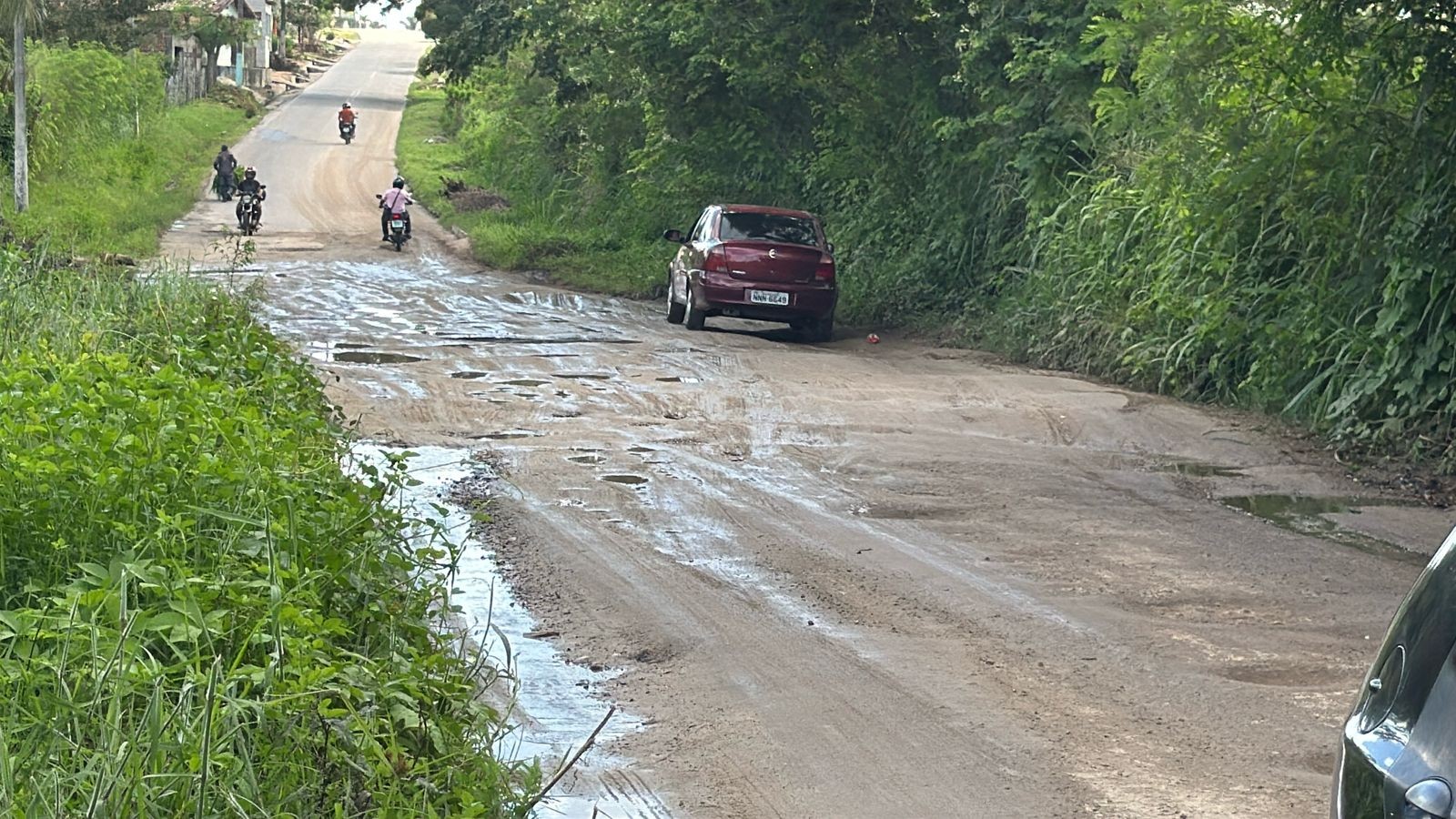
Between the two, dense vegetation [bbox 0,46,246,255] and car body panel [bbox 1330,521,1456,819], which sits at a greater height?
car body panel [bbox 1330,521,1456,819]

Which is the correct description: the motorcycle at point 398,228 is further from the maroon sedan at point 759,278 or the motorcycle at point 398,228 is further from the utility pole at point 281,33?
the utility pole at point 281,33

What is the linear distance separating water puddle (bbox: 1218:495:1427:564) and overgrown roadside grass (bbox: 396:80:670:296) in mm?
16790

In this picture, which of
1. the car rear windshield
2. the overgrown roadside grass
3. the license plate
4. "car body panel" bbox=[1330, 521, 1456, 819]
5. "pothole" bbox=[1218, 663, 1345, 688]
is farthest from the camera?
the overgrown roadside grass

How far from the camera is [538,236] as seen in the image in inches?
1286

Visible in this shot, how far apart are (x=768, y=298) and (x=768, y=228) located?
4.23 ft

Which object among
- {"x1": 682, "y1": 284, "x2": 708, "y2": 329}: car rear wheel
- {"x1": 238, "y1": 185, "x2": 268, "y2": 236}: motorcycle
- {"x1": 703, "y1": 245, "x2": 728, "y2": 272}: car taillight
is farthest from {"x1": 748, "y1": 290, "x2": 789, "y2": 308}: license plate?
{"x1": 238, "y1": 185, "x2": 268, "y2": 236}: motorcycle

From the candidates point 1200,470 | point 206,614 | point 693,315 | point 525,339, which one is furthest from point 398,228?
point 206,614

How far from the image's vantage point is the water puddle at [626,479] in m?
10.6

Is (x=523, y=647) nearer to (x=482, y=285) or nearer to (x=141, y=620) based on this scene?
(x=141, y=620)

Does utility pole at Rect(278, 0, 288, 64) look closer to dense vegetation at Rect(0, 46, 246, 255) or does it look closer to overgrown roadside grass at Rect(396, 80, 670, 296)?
dense vegetation at Rect(0, 46, 246, 255)

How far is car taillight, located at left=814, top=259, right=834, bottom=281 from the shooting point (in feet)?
68.9

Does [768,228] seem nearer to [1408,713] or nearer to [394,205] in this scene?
[394,205]

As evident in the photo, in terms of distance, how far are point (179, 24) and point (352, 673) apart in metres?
56.9

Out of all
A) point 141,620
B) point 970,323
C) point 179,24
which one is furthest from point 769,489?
point 179,24
